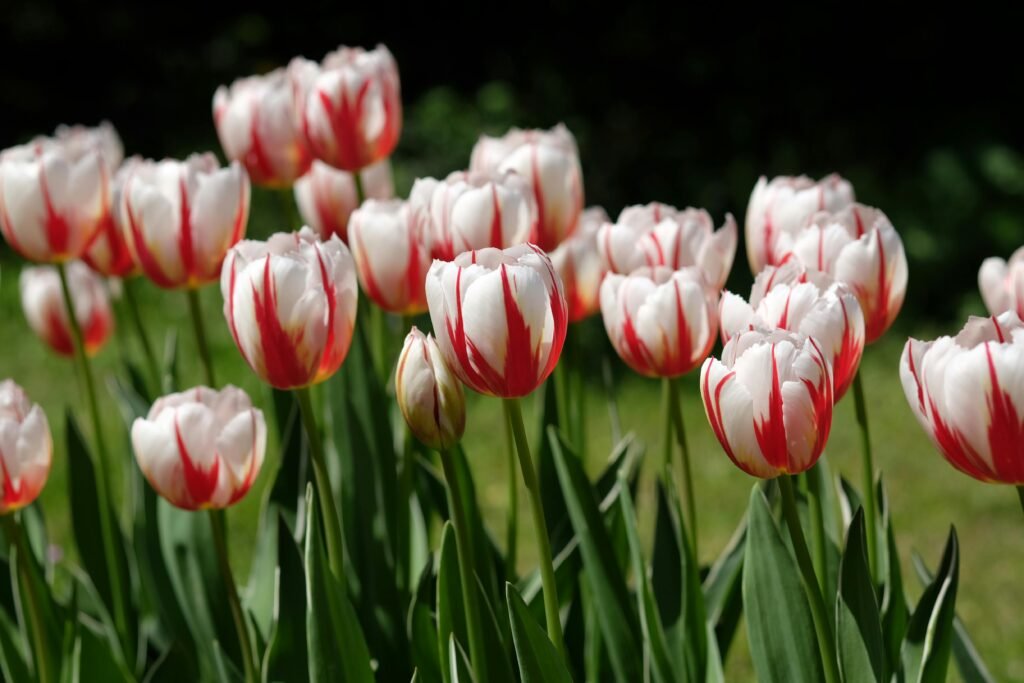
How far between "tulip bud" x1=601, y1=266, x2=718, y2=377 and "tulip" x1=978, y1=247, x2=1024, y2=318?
1.09ft

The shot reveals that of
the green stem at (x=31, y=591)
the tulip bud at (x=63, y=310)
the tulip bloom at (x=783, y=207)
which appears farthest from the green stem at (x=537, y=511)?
the tulip bud at (x=63, y=310)

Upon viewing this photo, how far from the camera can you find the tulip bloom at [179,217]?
1.79 meters

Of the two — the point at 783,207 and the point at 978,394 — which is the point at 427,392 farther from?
the point at 783,207

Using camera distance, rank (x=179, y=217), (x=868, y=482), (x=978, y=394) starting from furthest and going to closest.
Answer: (x=179, y=217) → (x=868, y=482) → (x=978, y=394)

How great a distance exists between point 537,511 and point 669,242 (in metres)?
0.52

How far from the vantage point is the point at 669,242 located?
172cm

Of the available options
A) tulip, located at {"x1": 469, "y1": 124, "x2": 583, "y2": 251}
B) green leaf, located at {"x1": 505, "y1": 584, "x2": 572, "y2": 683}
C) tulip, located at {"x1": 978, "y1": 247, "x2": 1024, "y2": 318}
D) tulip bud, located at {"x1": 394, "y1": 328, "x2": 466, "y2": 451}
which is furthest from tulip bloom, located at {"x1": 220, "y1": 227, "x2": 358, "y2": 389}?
tulip, located at {"x1": 978, "y1": 247, "x2": 1024, "y2": 318}

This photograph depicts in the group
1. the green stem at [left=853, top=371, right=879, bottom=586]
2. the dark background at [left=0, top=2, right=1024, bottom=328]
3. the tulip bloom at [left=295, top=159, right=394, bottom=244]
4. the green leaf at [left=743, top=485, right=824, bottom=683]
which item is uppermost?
the dark background at [left=0, top=2, right=1024, bottom=328]

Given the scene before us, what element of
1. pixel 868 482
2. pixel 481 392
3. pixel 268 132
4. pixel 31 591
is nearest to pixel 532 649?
pixel 481 392

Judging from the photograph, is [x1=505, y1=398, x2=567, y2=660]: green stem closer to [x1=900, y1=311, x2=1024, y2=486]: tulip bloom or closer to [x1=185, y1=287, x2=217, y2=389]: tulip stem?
[x1=900, y1=311, x2=1024, y2=486]: tulip bloom

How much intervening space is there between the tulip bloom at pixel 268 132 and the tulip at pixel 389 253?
0.41 meters

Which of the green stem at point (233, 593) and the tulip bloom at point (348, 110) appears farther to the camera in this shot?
the tulip bloom at point (348, 110)

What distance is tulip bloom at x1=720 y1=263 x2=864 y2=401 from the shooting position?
1.31 m

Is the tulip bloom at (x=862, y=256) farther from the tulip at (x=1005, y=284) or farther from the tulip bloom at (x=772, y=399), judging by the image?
the tulip bloom at (x=772, y=399)
